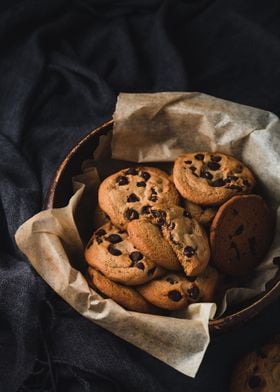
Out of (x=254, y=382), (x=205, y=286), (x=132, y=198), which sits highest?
(x=132, y=198)

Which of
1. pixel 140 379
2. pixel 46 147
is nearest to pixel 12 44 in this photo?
pixel 46 147

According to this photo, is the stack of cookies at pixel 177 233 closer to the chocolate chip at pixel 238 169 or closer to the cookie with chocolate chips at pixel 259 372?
the chocolate chip at pixel 238 169

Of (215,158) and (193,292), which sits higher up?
(215,158)

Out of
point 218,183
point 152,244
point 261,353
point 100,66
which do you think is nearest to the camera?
point 152,244

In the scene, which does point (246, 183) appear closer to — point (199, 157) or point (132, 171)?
point (199, 157)

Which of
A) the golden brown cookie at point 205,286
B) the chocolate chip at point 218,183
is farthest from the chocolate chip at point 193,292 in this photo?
the chocolate chip at point 218,183

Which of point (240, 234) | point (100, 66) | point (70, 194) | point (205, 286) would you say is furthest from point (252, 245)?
point (100, 66)

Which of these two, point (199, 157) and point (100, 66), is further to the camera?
point (100, 66)

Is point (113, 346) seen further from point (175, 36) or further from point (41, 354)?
point (175, 36)
